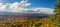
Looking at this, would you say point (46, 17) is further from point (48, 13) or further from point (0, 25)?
point (0, 25)

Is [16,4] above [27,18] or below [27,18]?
above

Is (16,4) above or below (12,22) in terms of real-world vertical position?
above

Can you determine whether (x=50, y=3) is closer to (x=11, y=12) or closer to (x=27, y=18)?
(x=27, y=18)

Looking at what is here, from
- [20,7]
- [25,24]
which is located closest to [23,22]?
[25,24]

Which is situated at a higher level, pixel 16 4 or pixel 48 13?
pixel 16 4

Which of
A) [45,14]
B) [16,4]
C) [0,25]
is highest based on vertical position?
[16,4]

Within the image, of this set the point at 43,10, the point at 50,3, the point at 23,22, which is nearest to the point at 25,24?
the point at 23,22

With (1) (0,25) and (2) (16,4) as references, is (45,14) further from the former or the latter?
(1) (0,25)

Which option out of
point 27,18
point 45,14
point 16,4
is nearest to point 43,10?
point 45,14
